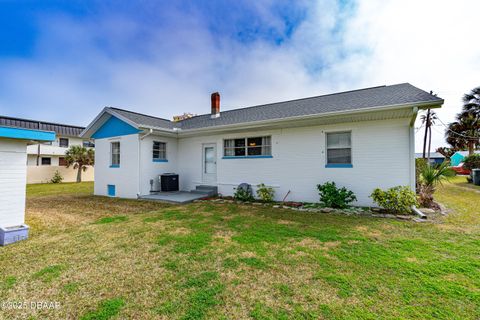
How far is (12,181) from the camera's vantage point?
14.5ft

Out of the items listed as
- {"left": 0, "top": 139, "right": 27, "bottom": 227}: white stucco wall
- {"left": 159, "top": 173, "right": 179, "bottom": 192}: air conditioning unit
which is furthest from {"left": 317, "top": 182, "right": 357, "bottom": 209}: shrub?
{"left": 0, "top": 139, "right": 27, "bottom": 227}: white stucco wall

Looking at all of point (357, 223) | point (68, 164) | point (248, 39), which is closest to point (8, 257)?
point (357, 223)

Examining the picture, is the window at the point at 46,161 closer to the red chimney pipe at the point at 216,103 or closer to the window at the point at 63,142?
the window at the point at 63,142

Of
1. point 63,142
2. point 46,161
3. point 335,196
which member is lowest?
point 335,196

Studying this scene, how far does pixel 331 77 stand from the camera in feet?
39.5

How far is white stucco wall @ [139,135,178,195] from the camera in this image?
31.4 feet

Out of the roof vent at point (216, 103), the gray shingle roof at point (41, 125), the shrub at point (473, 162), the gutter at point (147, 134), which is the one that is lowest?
the shrub at point (473, 162)

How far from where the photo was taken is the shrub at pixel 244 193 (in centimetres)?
877

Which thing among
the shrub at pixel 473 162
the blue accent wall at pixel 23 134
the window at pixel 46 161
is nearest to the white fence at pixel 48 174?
the window at pixel 46 161

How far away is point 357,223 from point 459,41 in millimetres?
9626

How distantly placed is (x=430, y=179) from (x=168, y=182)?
35.9 feet

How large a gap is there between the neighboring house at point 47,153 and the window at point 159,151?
12.9 metres

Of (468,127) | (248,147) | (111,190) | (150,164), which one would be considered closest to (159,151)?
A: (150,164)

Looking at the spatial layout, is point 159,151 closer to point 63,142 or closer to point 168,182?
point 168,182
